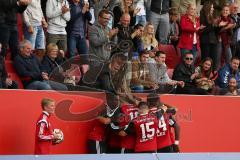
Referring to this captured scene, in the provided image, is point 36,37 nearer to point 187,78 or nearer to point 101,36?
point 101,36

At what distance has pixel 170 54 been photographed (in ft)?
51.2

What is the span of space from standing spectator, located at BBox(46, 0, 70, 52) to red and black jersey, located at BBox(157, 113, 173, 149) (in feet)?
7.92

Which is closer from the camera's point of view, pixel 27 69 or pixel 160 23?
pixel 27 69

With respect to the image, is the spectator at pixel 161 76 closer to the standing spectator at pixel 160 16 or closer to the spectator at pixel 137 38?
the spectator at pixel 137 38

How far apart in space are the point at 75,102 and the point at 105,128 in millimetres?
634

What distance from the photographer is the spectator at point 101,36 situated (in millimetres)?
12562

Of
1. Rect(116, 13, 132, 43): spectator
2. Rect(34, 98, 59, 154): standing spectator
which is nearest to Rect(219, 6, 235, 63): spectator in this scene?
Rect(116, 13, 132, 43): spectator

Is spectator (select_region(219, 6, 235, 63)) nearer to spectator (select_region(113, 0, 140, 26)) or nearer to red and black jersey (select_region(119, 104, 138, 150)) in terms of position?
spectator (select_region(113, 0, 140, 26))

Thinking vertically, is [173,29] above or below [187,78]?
above

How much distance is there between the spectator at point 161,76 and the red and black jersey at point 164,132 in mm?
707

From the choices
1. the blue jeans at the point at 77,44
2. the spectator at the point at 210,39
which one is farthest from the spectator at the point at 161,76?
the spectator at the point at 210,39

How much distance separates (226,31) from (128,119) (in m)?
4.22

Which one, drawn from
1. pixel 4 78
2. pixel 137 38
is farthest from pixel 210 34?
pixel 4 78

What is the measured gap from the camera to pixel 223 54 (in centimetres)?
1570
